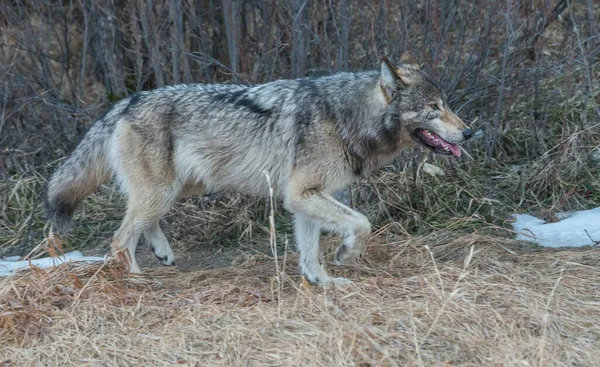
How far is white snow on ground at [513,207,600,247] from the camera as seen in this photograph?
21.2ft

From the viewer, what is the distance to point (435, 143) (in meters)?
5.41

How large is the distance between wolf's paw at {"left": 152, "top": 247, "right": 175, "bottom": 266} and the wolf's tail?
0.70 m

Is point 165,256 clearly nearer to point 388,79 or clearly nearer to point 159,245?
point 159,245

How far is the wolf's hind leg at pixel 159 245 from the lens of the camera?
245 inches

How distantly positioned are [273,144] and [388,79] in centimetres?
92

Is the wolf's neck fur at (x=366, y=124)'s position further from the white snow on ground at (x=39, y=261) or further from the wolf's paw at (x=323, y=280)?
the white snow on ground at (x=39, y=261)

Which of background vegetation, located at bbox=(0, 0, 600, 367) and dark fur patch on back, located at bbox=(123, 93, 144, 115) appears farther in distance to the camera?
dark fur patch on back, located at bbox=(123, 93, 144, 115)

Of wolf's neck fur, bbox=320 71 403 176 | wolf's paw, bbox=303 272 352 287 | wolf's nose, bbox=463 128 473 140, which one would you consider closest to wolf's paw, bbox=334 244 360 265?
wolf's paw, bbox=303 272 352 287

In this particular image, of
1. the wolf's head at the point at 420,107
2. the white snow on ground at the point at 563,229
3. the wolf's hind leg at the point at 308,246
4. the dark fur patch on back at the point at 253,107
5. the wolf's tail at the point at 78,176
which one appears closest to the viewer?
the wolf's head at the point at 420,107

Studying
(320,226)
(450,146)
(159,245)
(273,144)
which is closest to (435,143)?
(450,146)

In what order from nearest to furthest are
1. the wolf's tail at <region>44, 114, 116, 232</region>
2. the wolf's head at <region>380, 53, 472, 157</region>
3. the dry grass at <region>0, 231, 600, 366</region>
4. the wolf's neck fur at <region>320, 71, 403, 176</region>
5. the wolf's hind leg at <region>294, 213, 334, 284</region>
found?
the dry grass at <region>0, 231, 600, 366</region>, the wolf's head at <region>380, 53, 472, 157</region>, the wolf's neck fur at <region>320, 71, 403, 176</region>, the wolf's hind leg at <region>294, 213, 334, 284</region>, the wolf's tail at <region>44, 114, 116, 232</region>

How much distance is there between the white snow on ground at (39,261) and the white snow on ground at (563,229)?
3335 mm

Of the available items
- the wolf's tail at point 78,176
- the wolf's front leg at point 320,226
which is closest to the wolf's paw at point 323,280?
the wolf's front leg at point 320,226

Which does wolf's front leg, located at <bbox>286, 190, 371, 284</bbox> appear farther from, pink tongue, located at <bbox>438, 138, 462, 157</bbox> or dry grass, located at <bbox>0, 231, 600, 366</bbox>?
pink tongue, located at <bbox>438, 138, 462, 157</bbox>
